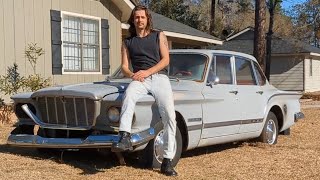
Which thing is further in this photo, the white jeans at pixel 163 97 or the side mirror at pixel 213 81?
the side mirror at pixel 213 81

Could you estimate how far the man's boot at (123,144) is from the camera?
5508 mm

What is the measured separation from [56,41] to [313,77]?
24.2m

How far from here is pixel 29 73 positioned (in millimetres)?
12570

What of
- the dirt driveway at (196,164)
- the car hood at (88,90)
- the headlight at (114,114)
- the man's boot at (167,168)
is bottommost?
the dirt driveway at (196,164)

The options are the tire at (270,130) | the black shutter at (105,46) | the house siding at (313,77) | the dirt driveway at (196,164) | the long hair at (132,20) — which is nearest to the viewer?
the dirt driveway at (196,164)

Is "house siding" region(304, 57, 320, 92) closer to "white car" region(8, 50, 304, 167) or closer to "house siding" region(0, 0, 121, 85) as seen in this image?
"house siding" region(0, 0, 121, 85)

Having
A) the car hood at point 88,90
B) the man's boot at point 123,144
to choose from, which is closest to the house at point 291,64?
the car hood at point 88,90

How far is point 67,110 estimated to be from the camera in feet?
20.7

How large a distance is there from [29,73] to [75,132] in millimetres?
6611

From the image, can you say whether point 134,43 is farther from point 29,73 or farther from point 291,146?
point 29,73

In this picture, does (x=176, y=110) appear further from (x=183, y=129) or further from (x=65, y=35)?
(x=65, y=35)

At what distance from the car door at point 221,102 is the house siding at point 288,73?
24.7m

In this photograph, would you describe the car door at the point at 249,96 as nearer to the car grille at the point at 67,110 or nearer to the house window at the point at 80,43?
the car grille at the point at 67,110

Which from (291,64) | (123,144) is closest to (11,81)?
(123,144)
